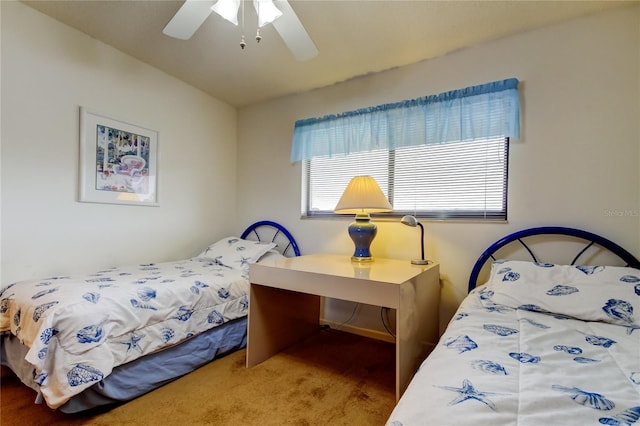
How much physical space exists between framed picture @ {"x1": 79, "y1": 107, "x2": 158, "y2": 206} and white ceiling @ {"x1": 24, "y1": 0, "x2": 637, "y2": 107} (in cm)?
59

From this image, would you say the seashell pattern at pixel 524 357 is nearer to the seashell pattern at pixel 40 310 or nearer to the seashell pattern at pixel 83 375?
the seashell pattern at pixel 83 375

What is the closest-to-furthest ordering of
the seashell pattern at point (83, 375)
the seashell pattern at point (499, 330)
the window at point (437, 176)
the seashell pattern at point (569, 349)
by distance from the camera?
1. the seashell pattern at point (569, 349)
2. the seashell pattern at point (499, 330)
3. the seashell pattern at point (83, 375)
4. the window at point (437, 176)

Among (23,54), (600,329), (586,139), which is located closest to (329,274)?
(600,329)

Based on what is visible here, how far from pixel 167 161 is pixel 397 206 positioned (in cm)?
200

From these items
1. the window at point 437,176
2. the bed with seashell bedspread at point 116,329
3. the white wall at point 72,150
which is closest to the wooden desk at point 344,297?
the bed with seashell bedspread at point 116,329

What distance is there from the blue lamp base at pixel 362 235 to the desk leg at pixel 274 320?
589mm

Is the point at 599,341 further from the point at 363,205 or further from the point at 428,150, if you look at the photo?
the point at 428,150

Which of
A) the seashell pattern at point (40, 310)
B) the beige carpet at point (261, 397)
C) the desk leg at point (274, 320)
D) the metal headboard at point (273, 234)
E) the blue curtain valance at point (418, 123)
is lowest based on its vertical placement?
the beige carpet at point (261, 397)

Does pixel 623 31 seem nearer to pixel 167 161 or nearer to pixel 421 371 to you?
pixel 421 371

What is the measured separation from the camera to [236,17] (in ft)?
4.80

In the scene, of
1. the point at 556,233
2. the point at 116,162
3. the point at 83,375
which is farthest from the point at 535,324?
the point at 116,162

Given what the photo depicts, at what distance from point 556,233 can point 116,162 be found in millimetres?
3033

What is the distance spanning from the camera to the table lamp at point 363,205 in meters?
2.06

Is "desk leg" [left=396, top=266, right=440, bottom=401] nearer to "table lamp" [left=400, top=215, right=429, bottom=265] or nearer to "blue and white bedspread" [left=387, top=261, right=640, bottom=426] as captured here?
"table lamp" [left=400, top=215, right=429, bottom=265]
